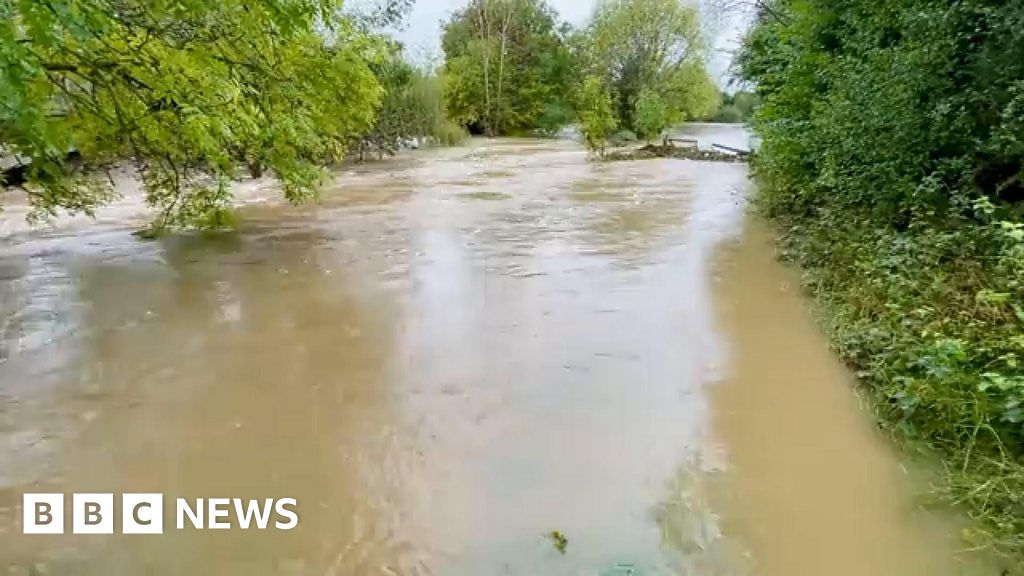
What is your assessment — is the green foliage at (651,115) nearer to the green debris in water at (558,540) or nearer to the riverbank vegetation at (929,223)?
the riverbank vegetation at (929,223)

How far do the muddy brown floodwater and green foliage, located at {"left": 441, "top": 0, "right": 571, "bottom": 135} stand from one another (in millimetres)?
26936

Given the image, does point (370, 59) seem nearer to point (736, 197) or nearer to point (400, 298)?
point (400, 298)

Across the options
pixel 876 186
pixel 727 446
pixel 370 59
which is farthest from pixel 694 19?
pixel 727 446

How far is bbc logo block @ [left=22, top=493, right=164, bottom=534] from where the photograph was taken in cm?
315

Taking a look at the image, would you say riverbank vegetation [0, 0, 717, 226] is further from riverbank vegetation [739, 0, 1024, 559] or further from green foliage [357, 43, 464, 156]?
green foliage [357, 43, 464, 156]

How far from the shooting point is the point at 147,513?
3.25m

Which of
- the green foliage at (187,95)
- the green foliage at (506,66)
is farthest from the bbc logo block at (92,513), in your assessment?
the green foliage at (506,66)

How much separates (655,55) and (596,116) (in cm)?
609

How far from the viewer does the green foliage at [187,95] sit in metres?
6.40

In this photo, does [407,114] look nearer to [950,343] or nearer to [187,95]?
[187,95]

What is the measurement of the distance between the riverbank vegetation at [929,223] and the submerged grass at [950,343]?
1 centimetres

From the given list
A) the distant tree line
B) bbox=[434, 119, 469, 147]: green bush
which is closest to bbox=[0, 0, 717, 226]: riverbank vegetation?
bbox=[434, 119, 469, 147]: green bush

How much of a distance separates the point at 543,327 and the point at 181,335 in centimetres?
279

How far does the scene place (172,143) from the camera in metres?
8.20
